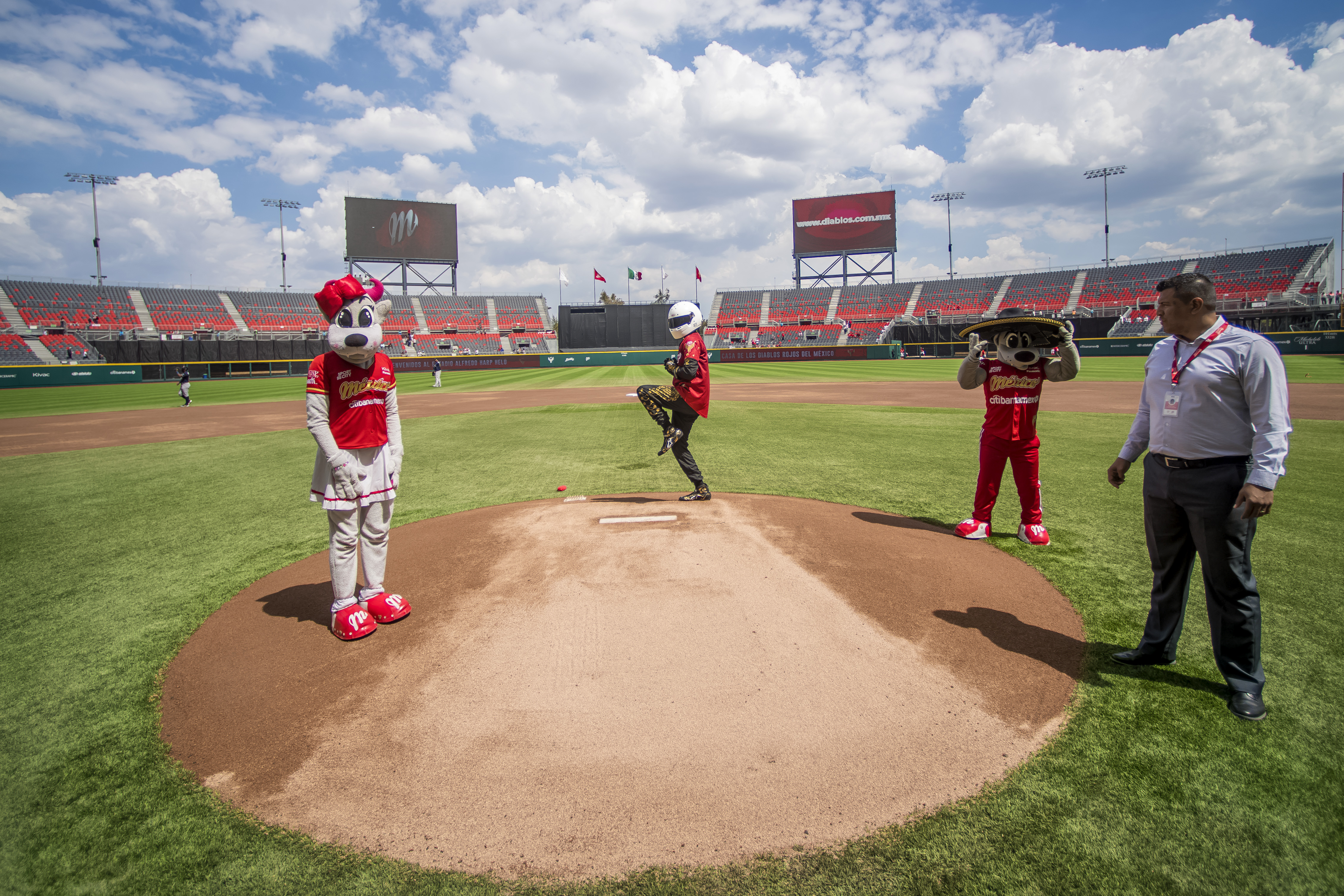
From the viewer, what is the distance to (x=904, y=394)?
22812mm

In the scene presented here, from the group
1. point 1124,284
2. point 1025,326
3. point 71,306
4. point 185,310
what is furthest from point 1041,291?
point 71,306

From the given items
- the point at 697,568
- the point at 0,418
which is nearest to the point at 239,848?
the point at 697,568

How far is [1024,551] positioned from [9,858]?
667 cm

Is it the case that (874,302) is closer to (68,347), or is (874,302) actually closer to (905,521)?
(905,521)

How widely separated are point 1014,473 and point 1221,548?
2950 mm

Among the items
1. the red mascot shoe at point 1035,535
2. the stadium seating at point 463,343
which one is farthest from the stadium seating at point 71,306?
the red mascot shoe at point 1035,535

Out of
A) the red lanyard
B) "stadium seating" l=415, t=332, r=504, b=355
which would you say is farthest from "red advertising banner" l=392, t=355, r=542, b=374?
the red lanyard

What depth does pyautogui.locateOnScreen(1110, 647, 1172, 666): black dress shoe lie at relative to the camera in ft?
11.3

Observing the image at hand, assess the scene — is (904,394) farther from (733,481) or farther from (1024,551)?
(1024,551)

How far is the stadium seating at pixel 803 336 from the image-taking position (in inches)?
2557

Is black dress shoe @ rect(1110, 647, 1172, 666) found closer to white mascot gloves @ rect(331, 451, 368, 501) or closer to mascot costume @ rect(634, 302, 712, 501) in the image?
mascot costume @ rect(634, 302, 712, 501)

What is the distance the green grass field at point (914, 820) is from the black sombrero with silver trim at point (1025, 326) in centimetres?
198

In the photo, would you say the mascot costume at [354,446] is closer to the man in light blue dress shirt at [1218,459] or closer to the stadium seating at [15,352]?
the man in light blue dress shirt at [1218,459]

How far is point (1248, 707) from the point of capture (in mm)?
2980
